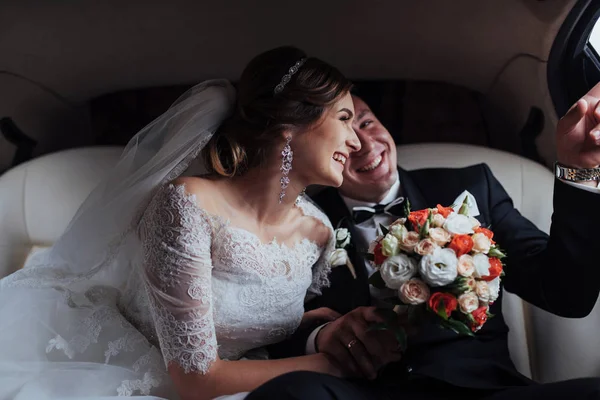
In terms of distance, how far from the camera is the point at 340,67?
243 centimetres

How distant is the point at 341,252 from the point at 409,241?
1.45 ft

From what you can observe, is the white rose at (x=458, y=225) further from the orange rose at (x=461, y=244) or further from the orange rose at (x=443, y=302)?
the orange rose at (x=443, y=302)

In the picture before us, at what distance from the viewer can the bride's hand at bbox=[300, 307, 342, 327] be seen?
181cm

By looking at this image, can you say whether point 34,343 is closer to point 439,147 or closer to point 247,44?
point 247,44

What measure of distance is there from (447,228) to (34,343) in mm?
1067

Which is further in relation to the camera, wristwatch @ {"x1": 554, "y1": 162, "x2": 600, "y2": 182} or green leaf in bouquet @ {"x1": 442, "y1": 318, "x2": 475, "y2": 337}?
wristwatch @ {"x1": 554, "y1": 162, "x2": 600, "y2": 182}

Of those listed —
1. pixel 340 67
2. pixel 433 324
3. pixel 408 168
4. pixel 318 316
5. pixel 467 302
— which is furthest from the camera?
pixel 340 67

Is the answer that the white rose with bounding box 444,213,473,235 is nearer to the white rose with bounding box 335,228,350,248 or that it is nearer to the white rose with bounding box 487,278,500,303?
the white rose with bounding box 487,278,500,303

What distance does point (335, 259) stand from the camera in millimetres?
1835

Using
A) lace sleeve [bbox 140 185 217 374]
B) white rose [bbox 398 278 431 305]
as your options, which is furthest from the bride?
white rose [bbox 398 278 431 305]

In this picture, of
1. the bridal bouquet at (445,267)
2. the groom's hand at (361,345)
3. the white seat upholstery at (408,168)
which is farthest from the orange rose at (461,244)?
the white seat upholstery at (408,168)

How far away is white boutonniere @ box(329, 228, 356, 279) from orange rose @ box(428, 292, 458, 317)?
19.5 inches

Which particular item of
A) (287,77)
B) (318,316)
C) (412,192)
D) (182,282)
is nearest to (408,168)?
(412,192)

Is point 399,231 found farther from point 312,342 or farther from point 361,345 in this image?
point 312,342
